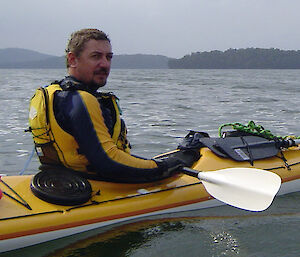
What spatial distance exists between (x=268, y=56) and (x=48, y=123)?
133243mm

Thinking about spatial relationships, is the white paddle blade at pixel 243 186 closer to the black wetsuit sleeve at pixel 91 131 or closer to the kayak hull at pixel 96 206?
the kayak hull at pixel 96 206

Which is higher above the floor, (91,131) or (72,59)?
(72,59)

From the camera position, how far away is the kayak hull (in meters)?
3.47

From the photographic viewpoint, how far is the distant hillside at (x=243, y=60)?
12962cm

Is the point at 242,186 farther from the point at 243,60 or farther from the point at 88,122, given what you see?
the point at 243,60

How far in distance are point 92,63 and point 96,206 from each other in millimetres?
1266

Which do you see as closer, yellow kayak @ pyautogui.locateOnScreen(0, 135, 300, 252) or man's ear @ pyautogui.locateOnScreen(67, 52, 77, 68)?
yellow kayak @ pyautogui.locateOnScreen(0, 135, 300, 252)

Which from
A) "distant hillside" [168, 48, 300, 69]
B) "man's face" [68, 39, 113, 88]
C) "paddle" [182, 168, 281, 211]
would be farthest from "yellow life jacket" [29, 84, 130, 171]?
"distant hillside" [168, 48, 300, 69]

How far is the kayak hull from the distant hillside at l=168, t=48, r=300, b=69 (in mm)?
130168

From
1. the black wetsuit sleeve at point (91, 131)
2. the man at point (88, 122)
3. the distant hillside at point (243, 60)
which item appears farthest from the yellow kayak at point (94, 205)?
the distant hillside at point (243, 60)

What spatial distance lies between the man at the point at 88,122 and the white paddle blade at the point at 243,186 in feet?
1.81

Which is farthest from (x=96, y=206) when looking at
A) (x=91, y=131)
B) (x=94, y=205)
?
(x=91, y=131)

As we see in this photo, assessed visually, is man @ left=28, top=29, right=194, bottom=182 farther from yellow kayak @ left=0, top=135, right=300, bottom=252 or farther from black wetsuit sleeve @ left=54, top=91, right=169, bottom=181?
yellow kayak @ left=0, top=135, right=300, bottom=252

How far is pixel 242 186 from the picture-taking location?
387 cm
